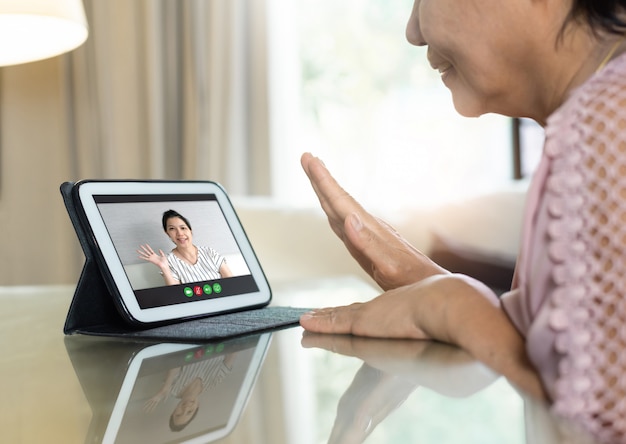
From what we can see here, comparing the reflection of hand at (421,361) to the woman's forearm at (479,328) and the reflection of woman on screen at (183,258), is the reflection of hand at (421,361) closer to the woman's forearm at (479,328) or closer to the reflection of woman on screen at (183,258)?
the woman's forearm at (479,328)

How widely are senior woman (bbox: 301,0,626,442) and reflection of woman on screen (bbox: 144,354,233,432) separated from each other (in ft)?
0.58

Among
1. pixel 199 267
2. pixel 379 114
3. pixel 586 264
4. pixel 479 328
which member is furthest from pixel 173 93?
pixel 586 264

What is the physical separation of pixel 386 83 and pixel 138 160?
3.61 ft

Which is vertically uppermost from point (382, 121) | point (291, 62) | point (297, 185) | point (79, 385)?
point (79, 385)

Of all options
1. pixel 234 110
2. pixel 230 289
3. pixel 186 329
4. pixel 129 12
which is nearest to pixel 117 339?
pixel 186 329

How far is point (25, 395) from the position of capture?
1.93 feet

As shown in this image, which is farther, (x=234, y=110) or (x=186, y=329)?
(x=234, y=110)

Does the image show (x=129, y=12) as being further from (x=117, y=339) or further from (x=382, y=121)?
(x=117, y=339)

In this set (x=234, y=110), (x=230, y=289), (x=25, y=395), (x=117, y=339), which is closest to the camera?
(x=25, y=395)

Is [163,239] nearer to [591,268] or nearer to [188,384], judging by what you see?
[188,384]

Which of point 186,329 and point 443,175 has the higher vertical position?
point 186,329

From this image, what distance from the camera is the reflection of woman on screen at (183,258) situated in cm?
91

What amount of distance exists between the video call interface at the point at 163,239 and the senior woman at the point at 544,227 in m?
Result: 0.15

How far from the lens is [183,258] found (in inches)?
36.9
